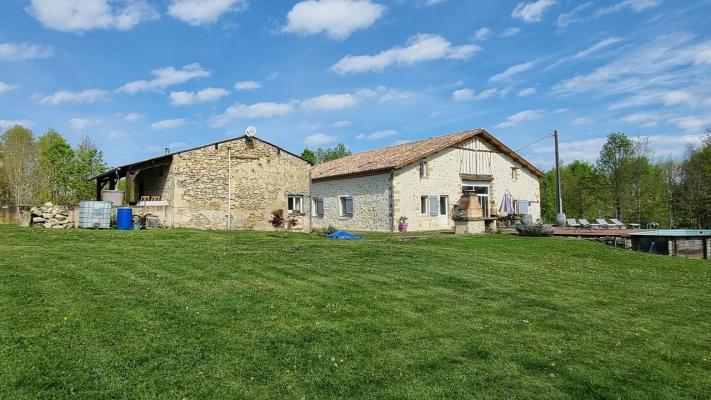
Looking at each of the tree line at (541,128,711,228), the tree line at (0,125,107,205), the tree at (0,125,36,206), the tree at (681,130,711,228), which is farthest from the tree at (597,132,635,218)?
the tree at (0,125,36,206)

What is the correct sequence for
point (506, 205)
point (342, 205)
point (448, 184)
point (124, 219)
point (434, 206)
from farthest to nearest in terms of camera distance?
point (506, 205)
point (342, 205)
point (448, 184)
point (434, 206)
point (124, 219)

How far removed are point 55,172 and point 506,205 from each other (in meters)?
A: 40.7

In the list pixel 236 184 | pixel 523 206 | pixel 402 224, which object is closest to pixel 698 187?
pixel 523 206

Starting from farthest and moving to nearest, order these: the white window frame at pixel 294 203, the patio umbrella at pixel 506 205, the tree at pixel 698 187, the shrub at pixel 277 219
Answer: the tree at pixel 698 187 → the patio umbrella at pixel 506 205 → the white window frame at pixel 294 203 → the shrub at pixel 277 219

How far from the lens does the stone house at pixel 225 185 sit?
23.2m

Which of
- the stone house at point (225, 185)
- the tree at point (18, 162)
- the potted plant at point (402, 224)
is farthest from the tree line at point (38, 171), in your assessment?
the potted plant at point (402, 224)

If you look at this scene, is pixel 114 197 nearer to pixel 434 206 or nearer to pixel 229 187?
pixel 229 187

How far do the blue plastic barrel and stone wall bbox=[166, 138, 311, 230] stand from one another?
2871 mm

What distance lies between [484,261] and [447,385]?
9.49 meters

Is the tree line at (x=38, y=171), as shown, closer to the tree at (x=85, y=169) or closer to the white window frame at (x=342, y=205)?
the tree at (x=85, y=169)

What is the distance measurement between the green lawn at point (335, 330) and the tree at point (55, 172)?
37.0m

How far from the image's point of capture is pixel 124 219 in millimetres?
19875

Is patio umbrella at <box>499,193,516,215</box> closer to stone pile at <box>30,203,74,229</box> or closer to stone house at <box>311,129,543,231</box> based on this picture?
stone house at <box>311,129,543,231</box>

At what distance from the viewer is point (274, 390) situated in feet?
15.3
